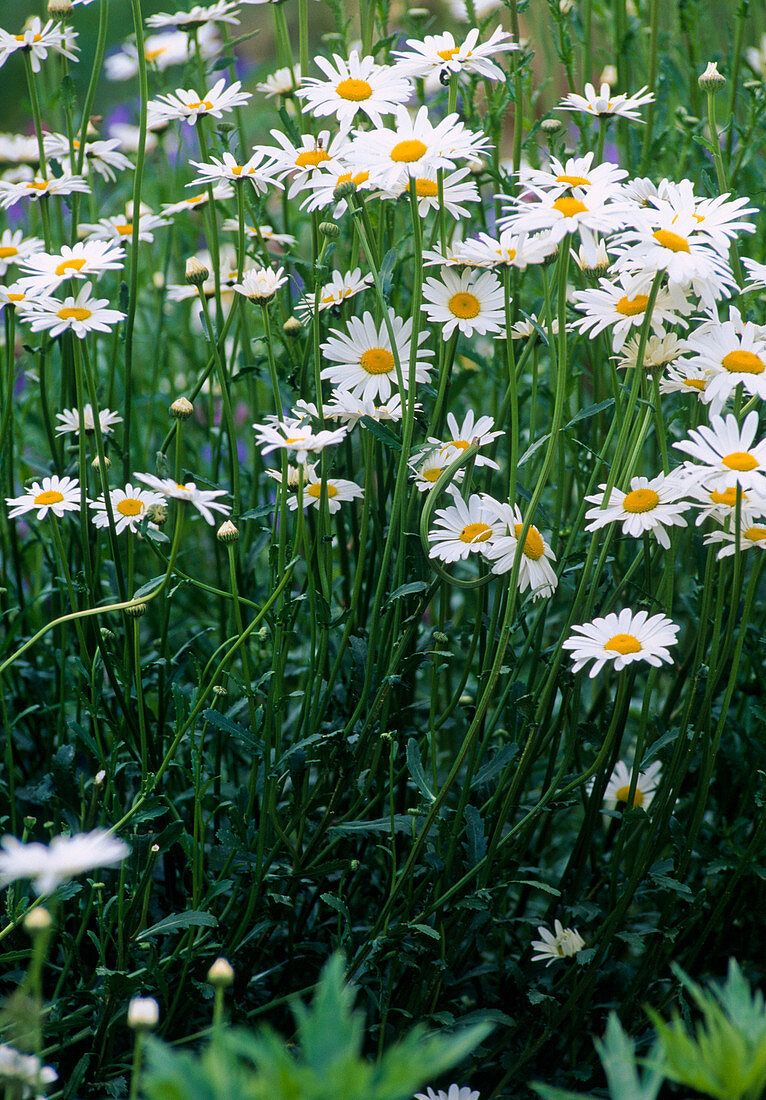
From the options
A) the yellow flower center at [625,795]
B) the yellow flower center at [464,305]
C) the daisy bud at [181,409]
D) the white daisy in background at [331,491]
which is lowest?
the yellow flower center at [625,795]

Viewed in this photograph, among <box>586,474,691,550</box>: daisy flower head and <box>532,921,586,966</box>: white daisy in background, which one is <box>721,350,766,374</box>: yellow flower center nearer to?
<box>586,474,691,550</box>: daisy flower head

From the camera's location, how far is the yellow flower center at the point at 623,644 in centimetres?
101

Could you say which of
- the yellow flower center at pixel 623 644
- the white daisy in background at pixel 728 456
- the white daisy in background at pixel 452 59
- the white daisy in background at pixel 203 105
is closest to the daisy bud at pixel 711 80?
the white daisy in background at pixel 452 59

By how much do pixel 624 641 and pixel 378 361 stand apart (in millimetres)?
430

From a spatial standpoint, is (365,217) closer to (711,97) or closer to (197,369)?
(711,97)

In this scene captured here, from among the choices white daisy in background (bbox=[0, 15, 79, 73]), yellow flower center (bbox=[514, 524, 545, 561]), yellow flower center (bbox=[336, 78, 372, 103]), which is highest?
white daisy in background (bbox=[0, 15, 79, 73])

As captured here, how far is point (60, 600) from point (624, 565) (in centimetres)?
84

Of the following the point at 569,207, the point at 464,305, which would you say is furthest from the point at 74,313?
the point at 569,207

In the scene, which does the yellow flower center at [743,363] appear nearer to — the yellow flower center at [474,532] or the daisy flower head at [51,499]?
the yellow flower center at [474,532]

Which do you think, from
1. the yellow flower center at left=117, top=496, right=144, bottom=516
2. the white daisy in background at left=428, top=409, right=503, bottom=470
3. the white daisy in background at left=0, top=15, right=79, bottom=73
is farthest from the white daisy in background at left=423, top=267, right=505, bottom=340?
the white daisy in background at left=0, top=15, right=79, bottom=73

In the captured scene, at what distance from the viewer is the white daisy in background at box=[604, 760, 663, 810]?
139cm

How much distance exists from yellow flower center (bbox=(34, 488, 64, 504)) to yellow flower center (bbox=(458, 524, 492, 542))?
497 mm

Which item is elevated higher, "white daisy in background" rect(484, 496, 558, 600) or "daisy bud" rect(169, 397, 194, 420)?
"daisy bud" rect(169, 397, 194, 420)

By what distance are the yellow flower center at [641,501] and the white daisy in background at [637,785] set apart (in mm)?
468
